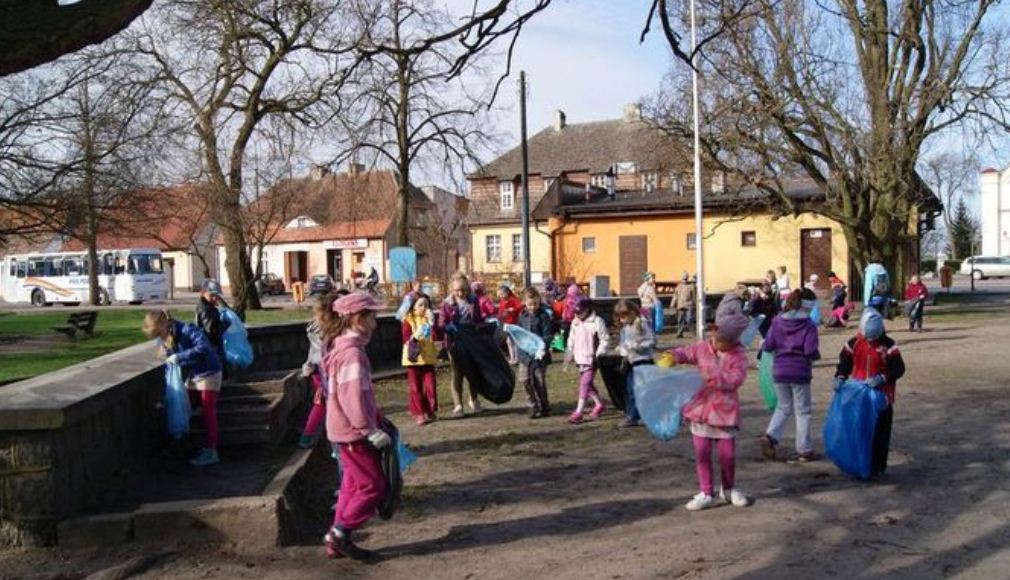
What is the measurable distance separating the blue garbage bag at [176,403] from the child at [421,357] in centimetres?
309

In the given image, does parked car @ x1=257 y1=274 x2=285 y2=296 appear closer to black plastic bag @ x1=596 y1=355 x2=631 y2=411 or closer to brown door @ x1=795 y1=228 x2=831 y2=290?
brown door @ x1=795 y1=228 x2=831 y2=290

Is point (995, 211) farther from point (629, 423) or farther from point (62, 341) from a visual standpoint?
point (629, 423)

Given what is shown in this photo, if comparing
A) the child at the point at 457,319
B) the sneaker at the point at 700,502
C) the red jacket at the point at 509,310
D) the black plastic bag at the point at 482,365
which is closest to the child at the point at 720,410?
the sneaker at the point at 700,502

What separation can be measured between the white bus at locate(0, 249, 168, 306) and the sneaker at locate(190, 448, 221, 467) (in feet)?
139

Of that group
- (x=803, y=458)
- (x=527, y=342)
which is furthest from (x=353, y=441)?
(x=527, y=342)

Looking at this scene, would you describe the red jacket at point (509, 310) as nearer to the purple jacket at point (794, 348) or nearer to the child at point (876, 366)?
the purple jacket at point (794, 348)

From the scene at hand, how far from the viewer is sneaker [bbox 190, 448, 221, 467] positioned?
26.8 feet

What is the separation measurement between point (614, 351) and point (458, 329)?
1925 mm

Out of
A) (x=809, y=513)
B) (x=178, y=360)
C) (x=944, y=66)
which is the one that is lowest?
(x=809, y=513)

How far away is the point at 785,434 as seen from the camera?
31.9ft

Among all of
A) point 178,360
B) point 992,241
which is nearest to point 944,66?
point 178,360

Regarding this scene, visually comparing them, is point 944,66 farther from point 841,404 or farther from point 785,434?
point 841,404

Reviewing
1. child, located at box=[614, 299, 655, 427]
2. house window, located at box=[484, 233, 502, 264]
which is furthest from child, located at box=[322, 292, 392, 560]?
house window, located at box=[484, 233, 502, 264]

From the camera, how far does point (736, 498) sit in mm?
6793
